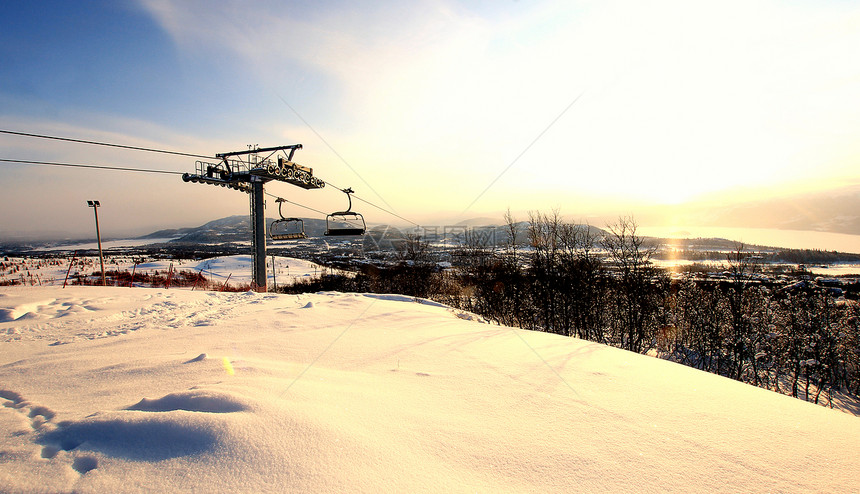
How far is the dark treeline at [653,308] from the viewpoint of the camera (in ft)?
103

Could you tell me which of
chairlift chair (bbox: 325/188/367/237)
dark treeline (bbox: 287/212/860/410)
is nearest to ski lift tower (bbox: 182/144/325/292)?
chairlift chair (bbox: 325/188/367/237)

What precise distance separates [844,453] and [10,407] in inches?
307

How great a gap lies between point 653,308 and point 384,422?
42.0 m

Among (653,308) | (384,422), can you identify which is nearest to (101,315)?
(384,422)

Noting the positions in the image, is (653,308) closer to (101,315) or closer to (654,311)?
(654,311)

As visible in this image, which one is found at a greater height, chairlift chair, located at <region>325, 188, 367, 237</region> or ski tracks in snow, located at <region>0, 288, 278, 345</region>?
chairlift chair, located at <region>325, 188, 367, 237</region>

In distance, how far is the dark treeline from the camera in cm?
3144

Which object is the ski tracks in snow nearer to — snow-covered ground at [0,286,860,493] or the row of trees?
snow-covered ground at [0,286,860,493]

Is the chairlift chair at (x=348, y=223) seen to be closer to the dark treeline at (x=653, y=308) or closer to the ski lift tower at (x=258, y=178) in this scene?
the ski lift tower at (x=258, y=178)

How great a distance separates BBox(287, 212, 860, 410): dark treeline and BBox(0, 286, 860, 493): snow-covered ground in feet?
81.6

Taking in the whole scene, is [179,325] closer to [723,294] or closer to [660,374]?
[660,374]

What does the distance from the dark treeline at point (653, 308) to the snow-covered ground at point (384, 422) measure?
24.9 m

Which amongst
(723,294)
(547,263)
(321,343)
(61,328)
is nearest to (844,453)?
(321,343)

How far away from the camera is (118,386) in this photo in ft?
11.5
